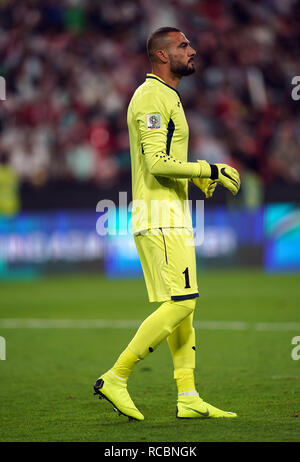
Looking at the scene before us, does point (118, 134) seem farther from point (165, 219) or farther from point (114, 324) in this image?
point (165, 219)

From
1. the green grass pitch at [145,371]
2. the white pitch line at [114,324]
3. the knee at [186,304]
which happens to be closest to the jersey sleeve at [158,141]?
the knee at [186,304]

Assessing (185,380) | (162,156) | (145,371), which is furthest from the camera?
(145,371)

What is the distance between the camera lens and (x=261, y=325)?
885 cm

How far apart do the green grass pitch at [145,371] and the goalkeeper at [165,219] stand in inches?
9.2

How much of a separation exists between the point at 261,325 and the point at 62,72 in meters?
9.92

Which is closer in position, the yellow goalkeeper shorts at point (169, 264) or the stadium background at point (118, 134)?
the yellow goalkeeper shorts at point (169, 264)

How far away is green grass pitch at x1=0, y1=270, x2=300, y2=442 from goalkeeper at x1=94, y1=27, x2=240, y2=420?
0.76ft

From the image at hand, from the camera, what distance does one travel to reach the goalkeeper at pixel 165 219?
4473 mm

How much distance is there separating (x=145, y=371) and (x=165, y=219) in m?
2.28

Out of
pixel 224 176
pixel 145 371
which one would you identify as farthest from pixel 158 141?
pixel 145 371

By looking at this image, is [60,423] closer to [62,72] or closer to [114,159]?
[114,159]

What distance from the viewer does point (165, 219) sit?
4543 mm

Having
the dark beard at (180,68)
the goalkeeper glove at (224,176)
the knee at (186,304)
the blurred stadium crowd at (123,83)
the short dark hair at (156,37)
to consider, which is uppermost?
the blurred stadium crowd at (123,83)

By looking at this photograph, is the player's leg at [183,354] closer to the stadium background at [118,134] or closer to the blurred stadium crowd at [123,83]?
the stadium background at [118,134]
